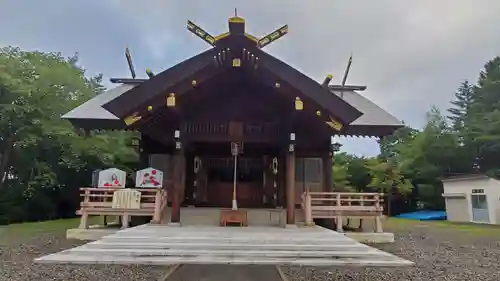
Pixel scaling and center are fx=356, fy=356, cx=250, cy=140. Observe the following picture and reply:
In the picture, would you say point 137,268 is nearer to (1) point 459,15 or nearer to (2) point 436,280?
(2) point 436,280

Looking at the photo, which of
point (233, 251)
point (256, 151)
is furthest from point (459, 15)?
point (233, 251)

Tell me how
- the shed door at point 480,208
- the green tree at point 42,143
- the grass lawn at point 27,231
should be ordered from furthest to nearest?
the shed door at point 480,208 → the green tree at point 42,143 → the grass lawn at point 27,231

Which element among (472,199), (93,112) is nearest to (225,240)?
(93,112)

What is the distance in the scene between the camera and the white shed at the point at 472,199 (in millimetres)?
21656

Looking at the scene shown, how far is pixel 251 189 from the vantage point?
11.4 metres

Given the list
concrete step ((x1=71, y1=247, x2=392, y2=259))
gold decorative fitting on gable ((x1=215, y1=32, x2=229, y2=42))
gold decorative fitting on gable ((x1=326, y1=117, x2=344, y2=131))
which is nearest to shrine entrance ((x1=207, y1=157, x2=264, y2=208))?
gold decorative fitting on gable ((x1=326, y1=117, x2=344, y2=131))

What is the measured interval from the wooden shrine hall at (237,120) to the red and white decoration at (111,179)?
4.05ft

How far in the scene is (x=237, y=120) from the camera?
27.3 feet

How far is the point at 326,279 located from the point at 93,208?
5.69 meters

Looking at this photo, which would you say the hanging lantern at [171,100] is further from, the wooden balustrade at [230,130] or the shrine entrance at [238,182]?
the shrine entrance at [238,182]

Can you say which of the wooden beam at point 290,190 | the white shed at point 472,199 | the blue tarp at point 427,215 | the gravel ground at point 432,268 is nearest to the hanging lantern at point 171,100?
the wooden beam at point 290,190

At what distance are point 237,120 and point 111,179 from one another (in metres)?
3.61

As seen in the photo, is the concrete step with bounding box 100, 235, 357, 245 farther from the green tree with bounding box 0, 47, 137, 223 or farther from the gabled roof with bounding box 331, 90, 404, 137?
the green tree with bounding box 0, 47, 137, 223

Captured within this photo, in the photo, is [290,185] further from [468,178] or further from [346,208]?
[468,178]
